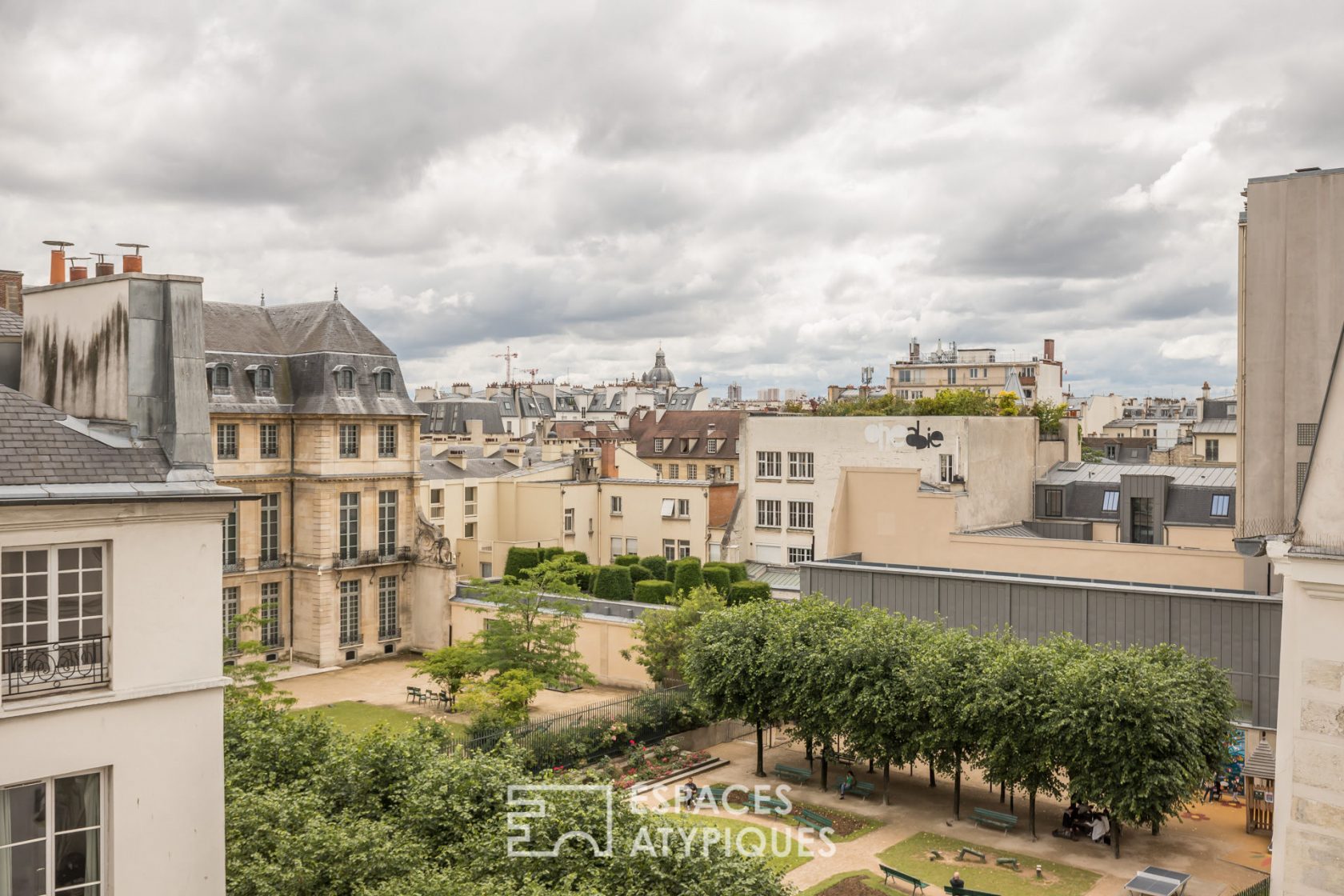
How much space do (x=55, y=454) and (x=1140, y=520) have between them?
48.5 metres

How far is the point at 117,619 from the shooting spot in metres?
10.7

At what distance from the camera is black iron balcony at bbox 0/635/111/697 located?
33.1 ft

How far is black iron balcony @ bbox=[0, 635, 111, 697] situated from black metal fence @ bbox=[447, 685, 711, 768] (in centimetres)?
1572

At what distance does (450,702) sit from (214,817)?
26.0m

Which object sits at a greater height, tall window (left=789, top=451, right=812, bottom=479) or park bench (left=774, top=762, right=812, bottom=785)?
tall window (left=789, top=451, right=812, bottom=479)

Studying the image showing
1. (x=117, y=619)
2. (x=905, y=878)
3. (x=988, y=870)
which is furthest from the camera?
(x=988, y=870)

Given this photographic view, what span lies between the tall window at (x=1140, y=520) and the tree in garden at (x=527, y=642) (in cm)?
2838

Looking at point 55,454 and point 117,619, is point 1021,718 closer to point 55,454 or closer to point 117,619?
point 117,619

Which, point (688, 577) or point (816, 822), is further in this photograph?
point (688, 577)

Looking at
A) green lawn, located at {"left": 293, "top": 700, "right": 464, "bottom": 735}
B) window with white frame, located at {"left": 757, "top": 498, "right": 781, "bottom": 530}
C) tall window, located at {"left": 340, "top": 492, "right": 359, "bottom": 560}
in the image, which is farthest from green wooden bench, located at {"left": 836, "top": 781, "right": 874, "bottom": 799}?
window with white frame, located at {"left": 757, "top": 498, "right": 781, "bottom": 530}

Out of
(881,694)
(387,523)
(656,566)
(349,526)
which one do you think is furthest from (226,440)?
(881,694)

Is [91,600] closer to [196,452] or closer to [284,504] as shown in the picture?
[196,452]

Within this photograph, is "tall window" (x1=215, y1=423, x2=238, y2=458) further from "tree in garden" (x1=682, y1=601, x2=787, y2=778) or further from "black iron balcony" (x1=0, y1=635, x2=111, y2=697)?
"black iron balcony" (x1=0, y1=635, x2=111, y2=697)

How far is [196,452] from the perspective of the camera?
38.5 ft
